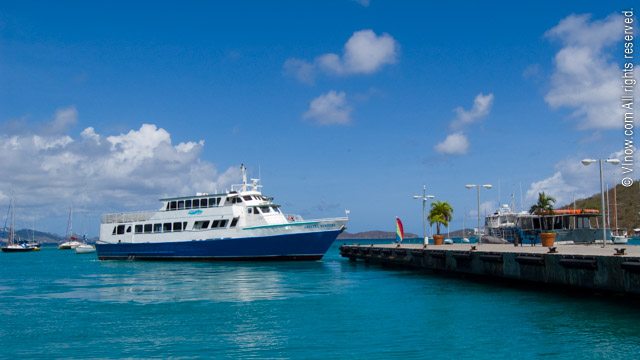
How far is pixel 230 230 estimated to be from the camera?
59594 mm

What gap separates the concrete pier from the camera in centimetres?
2305

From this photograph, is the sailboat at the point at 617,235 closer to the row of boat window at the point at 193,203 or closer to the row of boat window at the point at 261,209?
the row of boat window at the point at 261,209

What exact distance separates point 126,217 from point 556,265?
5160 cm

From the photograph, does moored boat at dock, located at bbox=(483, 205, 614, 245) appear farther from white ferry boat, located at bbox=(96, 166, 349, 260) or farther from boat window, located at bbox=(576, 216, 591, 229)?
white ferry boat, located at bbox=(96, 166, 349, 260)

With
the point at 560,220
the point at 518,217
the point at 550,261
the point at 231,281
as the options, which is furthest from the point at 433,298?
the point at 518,217

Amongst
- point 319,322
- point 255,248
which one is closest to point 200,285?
point 319,322

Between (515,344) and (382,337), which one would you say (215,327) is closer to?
(382,337)

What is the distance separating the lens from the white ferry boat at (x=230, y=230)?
57406 millimetres

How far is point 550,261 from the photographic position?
93.8 ft

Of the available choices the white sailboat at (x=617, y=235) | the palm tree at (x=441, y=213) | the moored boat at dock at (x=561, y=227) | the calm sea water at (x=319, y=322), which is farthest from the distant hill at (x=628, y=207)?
the calm sea water at (x=319, y=322)

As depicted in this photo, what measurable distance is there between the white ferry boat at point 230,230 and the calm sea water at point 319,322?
19679mm

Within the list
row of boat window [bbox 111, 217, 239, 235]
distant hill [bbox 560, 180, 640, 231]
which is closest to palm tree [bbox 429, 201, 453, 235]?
row of boat window [bbox 111, 217, 239, 235]

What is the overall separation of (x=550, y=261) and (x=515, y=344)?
39.0 feet

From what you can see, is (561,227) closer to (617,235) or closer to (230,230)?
(617,235)
